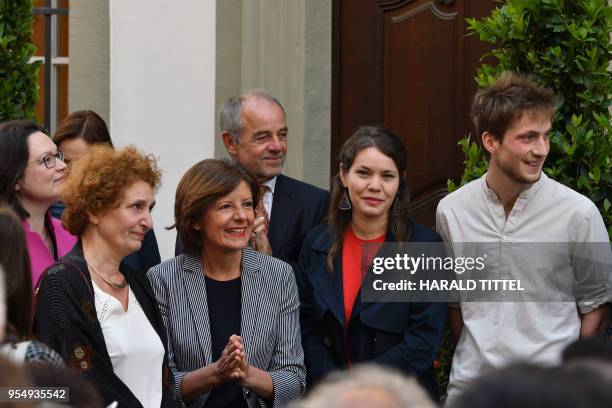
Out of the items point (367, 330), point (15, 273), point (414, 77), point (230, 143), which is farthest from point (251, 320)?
point (414, 77)

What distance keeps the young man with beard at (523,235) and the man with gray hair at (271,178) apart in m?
0.88

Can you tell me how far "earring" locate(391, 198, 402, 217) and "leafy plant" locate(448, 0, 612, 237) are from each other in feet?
1.35

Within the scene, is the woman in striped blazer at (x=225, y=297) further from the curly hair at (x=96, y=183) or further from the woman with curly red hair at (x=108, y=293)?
the curly hair at (x=96, y=183)

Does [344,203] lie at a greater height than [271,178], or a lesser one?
lesser

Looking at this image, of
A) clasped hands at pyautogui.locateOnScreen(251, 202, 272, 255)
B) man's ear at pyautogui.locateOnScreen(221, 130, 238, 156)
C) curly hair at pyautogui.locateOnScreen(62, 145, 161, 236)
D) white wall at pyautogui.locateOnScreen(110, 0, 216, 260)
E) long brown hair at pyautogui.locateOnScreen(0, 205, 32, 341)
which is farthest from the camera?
white wall at pyautogui.locateOnScreen(110, 0, 216, 260)

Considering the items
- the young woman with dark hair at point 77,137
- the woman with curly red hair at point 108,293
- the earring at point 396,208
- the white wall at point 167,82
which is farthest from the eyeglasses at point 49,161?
the white wall at point 167,82

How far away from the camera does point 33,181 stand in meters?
5.40

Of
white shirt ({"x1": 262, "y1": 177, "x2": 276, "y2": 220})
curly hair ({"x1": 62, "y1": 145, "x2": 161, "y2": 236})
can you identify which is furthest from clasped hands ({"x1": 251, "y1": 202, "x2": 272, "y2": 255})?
curly hair ({"x1": 62, "y1": 145, "x2": 161, "y2": 236})

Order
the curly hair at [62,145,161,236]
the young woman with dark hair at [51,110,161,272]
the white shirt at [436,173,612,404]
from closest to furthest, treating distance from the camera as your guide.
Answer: the curly hair at [62,145,161,236] → the white shirt at [436,173,612,404] → the young woman with dark hair at [51,110,161,272]

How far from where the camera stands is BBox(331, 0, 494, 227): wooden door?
741 cm

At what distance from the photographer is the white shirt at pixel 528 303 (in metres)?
5.04

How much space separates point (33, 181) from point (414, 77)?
2890mm

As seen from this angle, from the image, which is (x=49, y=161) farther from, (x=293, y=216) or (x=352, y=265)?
(x=352, y=265)

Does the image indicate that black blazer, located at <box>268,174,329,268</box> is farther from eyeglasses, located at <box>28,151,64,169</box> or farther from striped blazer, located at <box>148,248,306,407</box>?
eyeglasses, located at <box>28,151,64,169</box>
